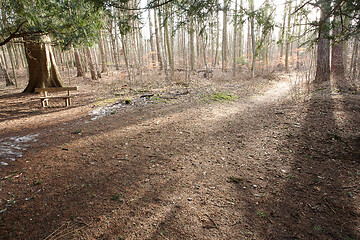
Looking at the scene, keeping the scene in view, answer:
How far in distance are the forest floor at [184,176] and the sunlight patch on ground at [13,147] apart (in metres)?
0.02

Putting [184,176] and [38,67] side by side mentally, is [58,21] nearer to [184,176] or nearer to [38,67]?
[38,67]

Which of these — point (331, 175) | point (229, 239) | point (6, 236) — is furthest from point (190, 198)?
point (331, 175)

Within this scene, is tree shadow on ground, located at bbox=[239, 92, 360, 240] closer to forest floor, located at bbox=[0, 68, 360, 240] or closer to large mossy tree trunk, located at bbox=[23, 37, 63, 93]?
forest floor, located at bbox=[0, 68, 360, 240]

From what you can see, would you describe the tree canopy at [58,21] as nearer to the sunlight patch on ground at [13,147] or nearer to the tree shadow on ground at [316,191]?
the sunlight patch on ground at [13,147]

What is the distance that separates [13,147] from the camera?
3.78m

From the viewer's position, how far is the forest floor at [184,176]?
202cm

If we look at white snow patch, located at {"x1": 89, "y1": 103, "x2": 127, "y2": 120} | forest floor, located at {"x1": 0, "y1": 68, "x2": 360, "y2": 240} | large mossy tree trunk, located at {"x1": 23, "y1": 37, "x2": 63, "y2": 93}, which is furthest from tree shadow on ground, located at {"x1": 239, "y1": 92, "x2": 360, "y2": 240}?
large mossy tree trunk, located at {"x1": 23, "y1": 37, "x2": 63, "y2": 93}

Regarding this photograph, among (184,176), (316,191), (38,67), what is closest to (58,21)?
(38,67)

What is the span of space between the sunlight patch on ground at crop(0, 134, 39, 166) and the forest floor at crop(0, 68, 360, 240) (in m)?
0.02

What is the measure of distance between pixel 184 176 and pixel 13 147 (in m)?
3.68

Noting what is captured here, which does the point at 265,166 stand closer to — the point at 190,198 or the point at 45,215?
the point at 190,198

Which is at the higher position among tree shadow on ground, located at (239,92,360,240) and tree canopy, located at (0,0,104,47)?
tree canopy, located at (0,0,104,47)

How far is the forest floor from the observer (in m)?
2.02

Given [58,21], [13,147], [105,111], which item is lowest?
[13,147]
